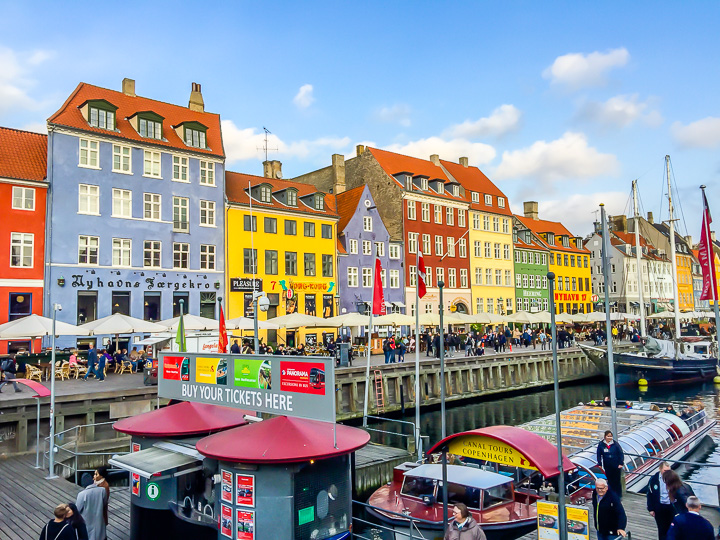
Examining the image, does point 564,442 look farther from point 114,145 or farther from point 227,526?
point 114,145

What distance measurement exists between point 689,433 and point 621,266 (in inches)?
2530

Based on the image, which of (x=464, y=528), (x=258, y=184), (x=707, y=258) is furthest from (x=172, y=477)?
(x=258, y=184)

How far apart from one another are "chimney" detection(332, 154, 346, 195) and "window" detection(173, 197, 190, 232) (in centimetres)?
2012

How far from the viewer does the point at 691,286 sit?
104 m

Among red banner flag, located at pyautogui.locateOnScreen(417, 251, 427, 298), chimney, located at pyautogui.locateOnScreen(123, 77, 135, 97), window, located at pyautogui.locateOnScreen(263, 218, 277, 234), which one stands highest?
chimney, located at pyautogui.locateOnScreen(123, 77, 135, 97)

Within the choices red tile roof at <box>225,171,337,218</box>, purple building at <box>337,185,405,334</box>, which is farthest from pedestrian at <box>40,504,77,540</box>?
purple building at <box>337,185,405,334</box>

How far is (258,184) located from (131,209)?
9.95m

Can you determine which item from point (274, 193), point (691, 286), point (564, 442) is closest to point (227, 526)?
point (564, 442)

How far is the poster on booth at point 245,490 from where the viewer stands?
9031 mm

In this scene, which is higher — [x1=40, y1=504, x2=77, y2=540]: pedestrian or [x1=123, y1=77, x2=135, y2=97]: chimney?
[x1=123, y1=77, x2=135, y2=97]: chimney

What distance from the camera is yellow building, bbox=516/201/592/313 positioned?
73.2 meters

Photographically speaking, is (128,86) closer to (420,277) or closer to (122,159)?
(122,159)

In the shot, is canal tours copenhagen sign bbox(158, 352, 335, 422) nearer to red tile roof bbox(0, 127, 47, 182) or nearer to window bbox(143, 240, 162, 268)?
red tile roof bbox(0, 127, 47, 182)

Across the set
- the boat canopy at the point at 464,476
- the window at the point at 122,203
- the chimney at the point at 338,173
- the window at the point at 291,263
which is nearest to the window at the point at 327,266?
the window at the point at 291,263
